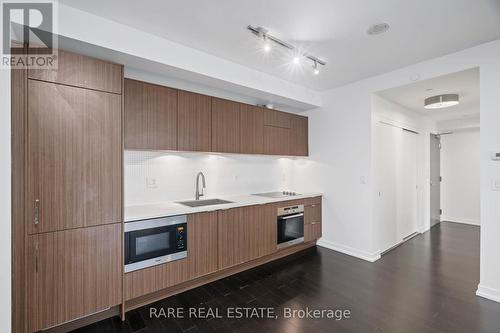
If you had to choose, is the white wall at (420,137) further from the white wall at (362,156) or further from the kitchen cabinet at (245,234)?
the kitchen cabinet at (245,234)

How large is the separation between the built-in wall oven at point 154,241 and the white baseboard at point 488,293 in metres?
3.20

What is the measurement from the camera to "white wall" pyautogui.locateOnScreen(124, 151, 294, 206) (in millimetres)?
2732

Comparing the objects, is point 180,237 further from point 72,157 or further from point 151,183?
point 72,157

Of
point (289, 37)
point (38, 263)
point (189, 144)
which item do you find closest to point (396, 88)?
point (289, 37)

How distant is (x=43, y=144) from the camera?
1.80 metres

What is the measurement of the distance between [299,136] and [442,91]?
2.14 meters

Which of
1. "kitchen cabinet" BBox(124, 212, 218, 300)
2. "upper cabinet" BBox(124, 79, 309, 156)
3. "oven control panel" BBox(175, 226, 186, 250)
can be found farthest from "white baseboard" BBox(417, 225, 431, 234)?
"oven control panel" BBox(175, 226, 186, 250)

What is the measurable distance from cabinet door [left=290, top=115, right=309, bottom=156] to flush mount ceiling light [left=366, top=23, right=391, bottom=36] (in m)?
1.84

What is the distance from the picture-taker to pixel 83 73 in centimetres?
195

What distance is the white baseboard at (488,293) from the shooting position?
7.79 ft

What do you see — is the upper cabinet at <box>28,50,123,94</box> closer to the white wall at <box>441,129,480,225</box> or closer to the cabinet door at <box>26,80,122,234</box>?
the cabinet door at <box>26,80,122,234</box>

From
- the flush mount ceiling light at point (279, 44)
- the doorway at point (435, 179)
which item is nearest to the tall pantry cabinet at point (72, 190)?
the flush mount ceiling light at point (279, 44)

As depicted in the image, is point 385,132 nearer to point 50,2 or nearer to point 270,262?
point 270,262

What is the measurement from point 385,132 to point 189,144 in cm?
307
